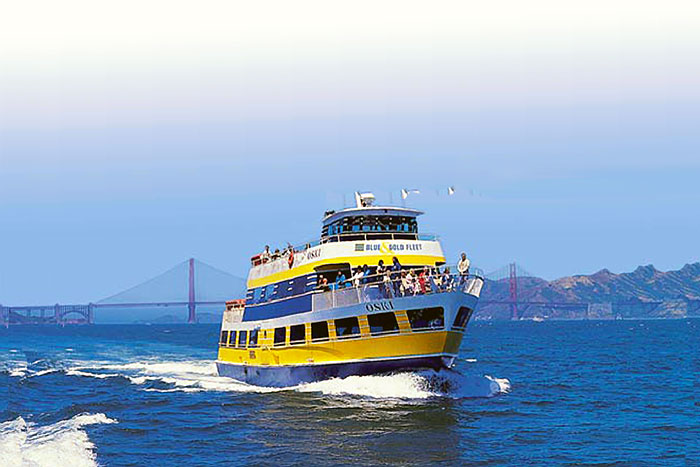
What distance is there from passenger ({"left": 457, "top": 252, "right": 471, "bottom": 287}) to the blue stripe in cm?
700

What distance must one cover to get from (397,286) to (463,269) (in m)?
3.01

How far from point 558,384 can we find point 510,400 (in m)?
9.24

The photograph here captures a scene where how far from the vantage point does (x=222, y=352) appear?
51219mm

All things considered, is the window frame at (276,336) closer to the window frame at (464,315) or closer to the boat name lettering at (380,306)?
the boat name lettering at (380,306)

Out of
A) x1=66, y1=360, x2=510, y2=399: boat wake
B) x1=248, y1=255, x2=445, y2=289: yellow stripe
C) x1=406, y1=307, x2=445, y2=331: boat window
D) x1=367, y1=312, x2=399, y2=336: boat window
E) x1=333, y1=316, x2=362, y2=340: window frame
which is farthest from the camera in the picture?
x1=248, y1=255, x2=445, y2=289: yellow stripe

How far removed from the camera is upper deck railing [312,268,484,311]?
3531cm

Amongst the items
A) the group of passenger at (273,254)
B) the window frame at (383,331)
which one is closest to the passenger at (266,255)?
the group of passenger at (273,254)

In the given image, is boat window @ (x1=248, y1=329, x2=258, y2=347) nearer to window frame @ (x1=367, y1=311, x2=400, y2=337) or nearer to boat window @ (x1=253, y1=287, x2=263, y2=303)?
boat window @ (x1=253, y1=287, x2=263, y2=303)

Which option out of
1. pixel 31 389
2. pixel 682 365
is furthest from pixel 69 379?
pixel 682 365

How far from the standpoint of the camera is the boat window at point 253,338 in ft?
148

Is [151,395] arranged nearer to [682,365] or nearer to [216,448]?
[216,448]

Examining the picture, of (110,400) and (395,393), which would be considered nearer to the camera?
(395,393)

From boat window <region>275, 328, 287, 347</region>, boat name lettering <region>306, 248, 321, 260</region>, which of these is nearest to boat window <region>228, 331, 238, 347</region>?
boat window <region>275, 328, 287, 347</region>

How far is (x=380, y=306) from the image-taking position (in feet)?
116
